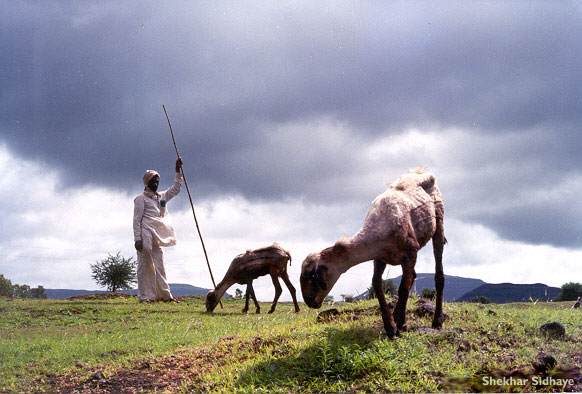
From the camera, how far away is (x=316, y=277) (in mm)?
6766

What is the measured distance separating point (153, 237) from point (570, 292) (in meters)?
16.4

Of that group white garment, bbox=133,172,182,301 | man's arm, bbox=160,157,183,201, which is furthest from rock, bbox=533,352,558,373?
man's arm, bbox=160,157,183,201

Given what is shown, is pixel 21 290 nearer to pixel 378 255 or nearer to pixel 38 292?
pixel 38 292

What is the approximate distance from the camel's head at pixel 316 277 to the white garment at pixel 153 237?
13.5 meters

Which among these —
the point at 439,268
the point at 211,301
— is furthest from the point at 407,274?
the point at 211,301

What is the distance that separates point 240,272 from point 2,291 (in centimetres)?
1722

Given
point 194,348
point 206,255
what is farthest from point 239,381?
point 206,255

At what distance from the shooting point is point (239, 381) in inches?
260

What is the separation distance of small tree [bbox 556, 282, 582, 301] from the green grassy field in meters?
10.2

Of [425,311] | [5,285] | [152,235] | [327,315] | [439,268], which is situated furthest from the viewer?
[5,285]

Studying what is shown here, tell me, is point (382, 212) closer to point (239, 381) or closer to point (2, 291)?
point (239, 381)

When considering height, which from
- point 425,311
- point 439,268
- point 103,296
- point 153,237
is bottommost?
point 103,296

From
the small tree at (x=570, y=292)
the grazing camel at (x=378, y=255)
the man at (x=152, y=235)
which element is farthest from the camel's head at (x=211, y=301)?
the small tree at (x=570, y=292)

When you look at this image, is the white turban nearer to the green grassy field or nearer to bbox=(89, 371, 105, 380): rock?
the green grassy field
